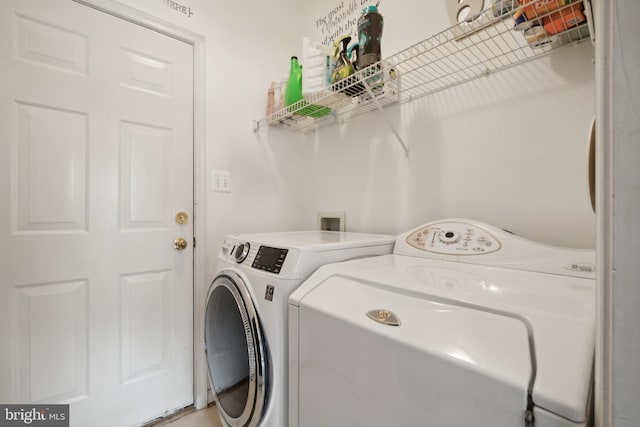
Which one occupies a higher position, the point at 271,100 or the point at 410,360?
the point at 271,100

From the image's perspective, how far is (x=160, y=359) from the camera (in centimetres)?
143

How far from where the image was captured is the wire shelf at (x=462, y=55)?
787mm

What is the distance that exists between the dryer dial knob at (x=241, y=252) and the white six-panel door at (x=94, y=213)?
0.52 m

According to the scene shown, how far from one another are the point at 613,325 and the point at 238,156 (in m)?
1.68

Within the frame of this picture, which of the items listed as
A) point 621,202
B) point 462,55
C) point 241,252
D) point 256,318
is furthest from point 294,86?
point 621,202

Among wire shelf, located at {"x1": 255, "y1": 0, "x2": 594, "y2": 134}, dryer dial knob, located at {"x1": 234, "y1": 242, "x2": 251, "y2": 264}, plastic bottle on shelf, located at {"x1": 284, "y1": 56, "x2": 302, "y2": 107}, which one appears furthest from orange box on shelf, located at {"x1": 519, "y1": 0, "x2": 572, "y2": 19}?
dryer dial knob, located at {"x1": 234, "y1": 242, "x2": 251, "y2": 264}

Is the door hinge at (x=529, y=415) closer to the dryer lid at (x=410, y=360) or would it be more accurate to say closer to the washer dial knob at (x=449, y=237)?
the dryer lid at (x=410, y=360)

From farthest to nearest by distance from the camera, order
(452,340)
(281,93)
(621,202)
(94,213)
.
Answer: (281,93) < (94,213) < (452,340) < (621,202)

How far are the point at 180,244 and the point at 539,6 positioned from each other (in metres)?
1.73

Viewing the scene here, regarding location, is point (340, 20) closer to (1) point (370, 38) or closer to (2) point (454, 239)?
(1) point (370, 38)

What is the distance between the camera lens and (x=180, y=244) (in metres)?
1.48

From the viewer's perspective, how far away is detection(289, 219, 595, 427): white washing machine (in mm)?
400

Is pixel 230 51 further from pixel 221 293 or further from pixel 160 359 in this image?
pixel 160 359

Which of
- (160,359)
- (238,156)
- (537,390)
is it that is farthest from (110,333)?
(537,390)
